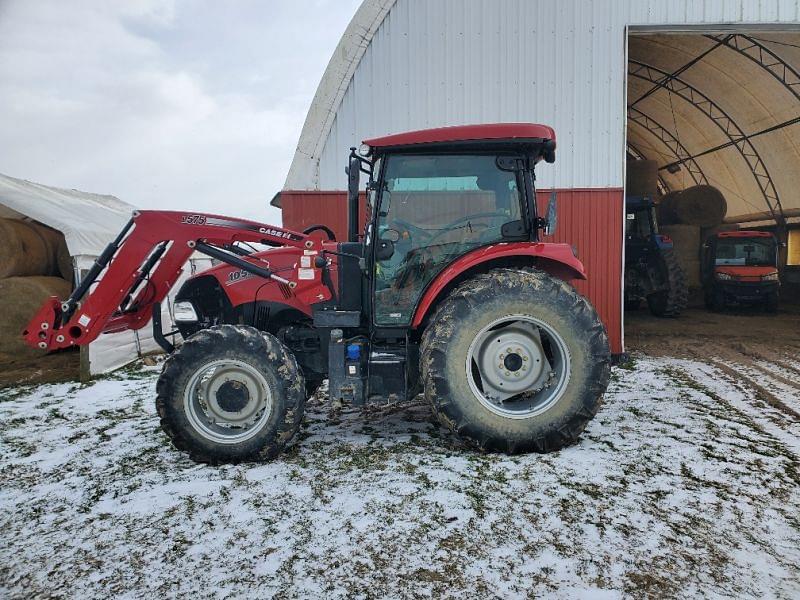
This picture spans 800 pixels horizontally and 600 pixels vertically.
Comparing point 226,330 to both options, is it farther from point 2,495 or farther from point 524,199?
point 524,199

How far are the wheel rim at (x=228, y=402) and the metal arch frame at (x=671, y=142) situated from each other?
49.8ft

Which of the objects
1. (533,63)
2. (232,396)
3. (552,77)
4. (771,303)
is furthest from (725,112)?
(232,396)

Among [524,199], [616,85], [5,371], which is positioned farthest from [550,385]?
[5,371]

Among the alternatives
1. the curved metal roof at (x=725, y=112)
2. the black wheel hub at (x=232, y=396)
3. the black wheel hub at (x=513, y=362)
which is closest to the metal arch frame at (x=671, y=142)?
the curved metal roof at (x=725, y=112)

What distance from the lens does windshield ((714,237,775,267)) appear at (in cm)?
1167

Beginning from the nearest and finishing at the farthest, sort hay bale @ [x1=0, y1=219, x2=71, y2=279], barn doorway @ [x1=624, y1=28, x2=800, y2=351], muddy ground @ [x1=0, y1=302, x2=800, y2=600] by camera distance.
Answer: muddy ground @ [x1=0, y1=302, x2=800, y2=600], hay bale @ [x1=0, y1=219, x2=71, y2=279], barn doorway @ [x1=624, y1=28, x2=800, y2=351]

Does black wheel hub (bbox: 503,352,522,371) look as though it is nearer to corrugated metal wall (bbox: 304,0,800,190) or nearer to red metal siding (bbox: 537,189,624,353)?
red metal siding (bbox: 537,189,624,353)

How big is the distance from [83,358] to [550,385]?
556 cm

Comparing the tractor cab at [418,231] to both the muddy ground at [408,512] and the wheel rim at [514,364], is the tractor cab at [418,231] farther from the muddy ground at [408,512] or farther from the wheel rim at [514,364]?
the muddy ground at [408,512]

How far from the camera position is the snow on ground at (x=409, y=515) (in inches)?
82.1

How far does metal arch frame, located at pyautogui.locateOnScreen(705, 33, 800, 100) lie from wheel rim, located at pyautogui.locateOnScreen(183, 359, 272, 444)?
10.9m

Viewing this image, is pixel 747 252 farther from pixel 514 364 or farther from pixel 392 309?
pixel 392 309

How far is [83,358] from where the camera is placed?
6043 mm

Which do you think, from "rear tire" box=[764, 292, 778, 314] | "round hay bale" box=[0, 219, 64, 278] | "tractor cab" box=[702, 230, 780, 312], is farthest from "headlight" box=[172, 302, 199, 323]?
"rear tire" box=[764, 292, 778, 314]
